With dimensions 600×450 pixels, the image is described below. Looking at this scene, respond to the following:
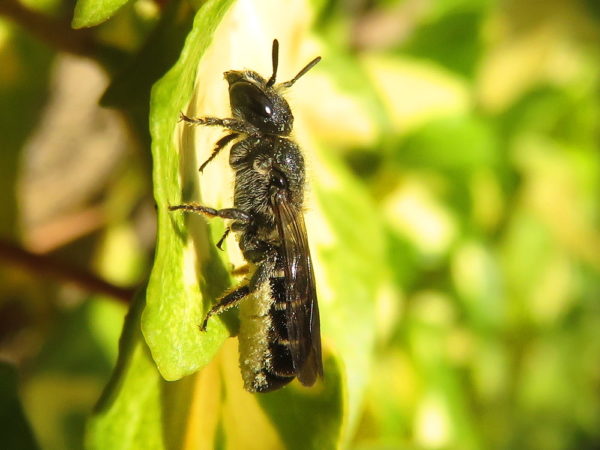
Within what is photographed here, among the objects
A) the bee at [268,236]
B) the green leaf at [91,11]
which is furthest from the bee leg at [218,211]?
the green leaf at [91,11]

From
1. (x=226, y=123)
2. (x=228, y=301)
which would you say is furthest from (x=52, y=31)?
(x=228, y=301)

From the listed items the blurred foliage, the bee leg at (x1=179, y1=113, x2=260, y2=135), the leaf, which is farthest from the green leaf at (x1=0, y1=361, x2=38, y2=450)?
the bee leg at (x1=179, y1=113, x2=260, y2=135)

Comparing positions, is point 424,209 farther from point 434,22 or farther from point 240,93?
point 240,93

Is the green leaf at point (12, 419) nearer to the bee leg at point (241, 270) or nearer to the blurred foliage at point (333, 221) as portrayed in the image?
the blurred foliage at point (333, 221)

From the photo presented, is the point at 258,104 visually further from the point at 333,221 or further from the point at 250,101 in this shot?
the point at 333,221

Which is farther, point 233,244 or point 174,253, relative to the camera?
point 233,244

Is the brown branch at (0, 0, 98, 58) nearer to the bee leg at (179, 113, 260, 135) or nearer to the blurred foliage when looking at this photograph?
the blurred foliage
